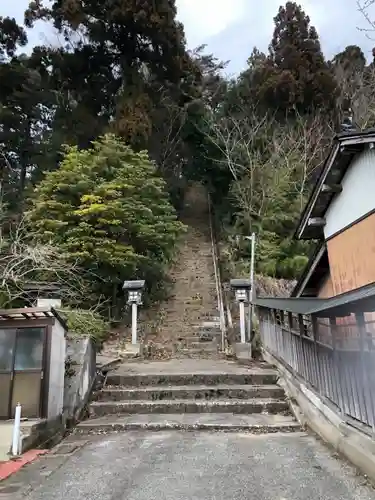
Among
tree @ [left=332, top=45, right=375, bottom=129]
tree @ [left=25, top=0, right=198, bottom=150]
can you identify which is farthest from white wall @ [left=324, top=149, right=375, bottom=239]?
tree @ [left=25, top=0, right=198, bottom=150]

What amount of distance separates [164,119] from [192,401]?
17121 millimetres

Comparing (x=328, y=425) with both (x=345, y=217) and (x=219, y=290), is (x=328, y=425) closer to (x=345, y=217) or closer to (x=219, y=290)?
(x=345, y=217)

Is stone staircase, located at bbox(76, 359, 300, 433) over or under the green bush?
under

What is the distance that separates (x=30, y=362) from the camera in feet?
21.7

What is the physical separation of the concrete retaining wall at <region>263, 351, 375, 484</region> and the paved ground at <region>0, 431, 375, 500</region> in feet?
0.47

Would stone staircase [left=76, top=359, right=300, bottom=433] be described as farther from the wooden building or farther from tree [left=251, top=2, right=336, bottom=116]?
tree [left=251, top=2, right=336, bottom=116]

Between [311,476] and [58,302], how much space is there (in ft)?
24.0

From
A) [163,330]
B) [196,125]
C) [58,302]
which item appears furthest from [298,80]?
[58,302]

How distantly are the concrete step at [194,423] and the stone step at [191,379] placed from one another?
1267 millimetres

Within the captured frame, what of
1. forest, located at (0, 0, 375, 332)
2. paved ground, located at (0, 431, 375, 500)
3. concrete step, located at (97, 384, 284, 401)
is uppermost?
forest, located at (0, 0, 375, 332)

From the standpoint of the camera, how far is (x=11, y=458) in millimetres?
5191

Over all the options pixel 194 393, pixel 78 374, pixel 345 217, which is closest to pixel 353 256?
pixel 345 217

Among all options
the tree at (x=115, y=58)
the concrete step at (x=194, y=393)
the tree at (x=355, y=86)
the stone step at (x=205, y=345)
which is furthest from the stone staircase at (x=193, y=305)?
the tree at (x=355, y=86)

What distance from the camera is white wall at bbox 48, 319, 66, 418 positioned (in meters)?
6.64
